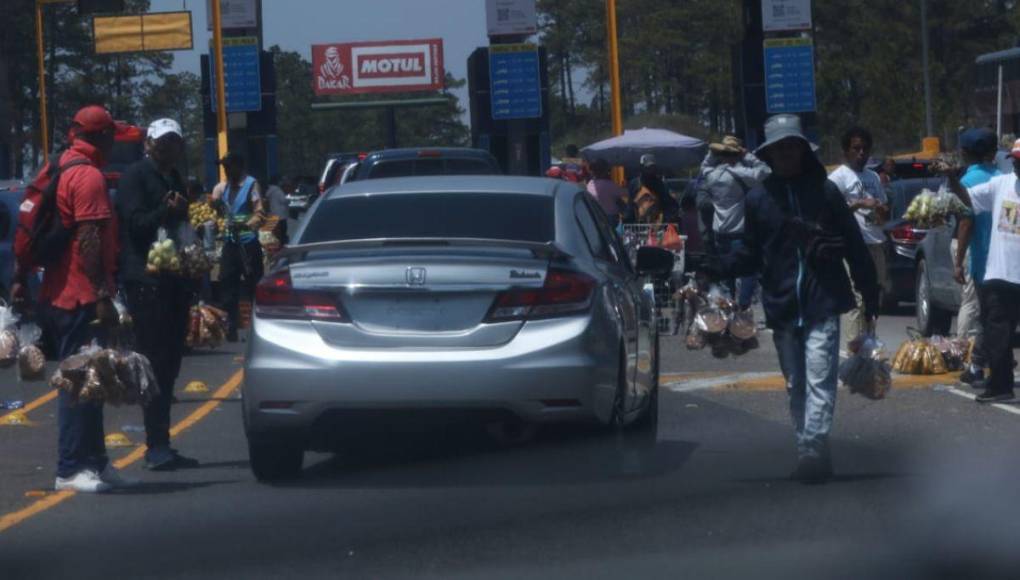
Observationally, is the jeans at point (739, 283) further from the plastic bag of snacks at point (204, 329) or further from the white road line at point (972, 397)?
the plastic bag of snacks at point (204, 329)

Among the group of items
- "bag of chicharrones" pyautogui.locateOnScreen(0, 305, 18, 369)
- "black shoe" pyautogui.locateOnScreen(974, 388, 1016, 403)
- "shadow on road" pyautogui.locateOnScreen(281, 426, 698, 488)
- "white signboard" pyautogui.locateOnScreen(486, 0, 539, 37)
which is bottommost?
"black shoe" pyautogui.locateOnScreen(974, 388, 1016, 403)

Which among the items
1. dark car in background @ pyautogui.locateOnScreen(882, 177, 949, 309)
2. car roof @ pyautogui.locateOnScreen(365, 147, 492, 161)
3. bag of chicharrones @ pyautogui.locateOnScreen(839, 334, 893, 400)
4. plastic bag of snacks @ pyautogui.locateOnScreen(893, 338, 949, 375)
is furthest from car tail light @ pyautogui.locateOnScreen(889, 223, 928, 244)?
bag of chicharrones @ pyautogui.locateOnScreen(839, 334, 893, 400)

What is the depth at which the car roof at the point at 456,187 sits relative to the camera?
408 inches

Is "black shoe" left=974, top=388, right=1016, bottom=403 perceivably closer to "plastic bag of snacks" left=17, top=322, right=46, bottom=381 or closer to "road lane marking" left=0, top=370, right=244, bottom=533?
"road lane marking" left=0, top=370, right=244, bottom=533

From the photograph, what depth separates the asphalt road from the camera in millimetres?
7582

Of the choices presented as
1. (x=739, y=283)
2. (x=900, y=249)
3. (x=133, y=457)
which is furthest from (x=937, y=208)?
(x=900, y=249)

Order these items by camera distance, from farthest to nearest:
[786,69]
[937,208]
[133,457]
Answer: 1. [786,69]
2. [937,208]
3. [133,457]

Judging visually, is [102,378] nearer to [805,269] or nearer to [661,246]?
[805,269]

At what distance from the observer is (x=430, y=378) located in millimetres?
8953

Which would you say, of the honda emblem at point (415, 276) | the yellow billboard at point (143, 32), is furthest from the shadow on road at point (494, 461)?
the yellow billboard at point (143, 32)

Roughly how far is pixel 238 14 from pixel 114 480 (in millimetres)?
26482

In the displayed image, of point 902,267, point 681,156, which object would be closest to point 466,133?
point 681,156

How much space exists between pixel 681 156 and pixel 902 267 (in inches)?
648

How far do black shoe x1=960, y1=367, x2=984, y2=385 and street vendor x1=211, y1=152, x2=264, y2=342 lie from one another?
6834mm
